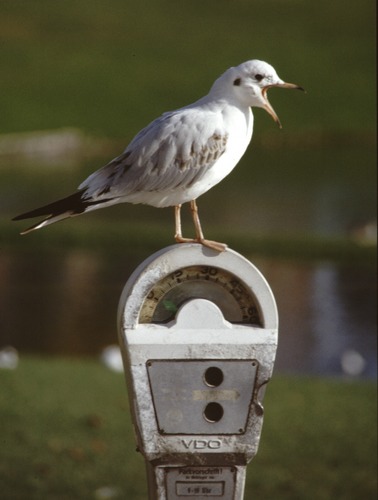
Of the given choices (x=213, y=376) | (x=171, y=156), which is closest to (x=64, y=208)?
(x=171, y=156)

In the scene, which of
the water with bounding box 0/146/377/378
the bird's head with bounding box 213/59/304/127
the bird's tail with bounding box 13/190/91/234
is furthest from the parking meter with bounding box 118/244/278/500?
the water with bounding box 0/146/377/378

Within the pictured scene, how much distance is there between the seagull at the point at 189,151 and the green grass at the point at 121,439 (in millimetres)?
2476

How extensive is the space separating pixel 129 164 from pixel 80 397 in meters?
3.49

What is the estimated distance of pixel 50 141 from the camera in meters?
28.8

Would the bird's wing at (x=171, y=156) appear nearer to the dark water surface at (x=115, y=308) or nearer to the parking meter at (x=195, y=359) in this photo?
the parking meter at (x=195, y=359)

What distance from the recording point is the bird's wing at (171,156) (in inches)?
169

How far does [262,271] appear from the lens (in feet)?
42.8

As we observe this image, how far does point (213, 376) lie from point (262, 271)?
8639 mm

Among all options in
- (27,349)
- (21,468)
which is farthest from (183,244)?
(27,349)

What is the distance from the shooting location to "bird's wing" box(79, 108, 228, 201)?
4301 mm

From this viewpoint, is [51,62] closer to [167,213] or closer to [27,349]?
[167,213]

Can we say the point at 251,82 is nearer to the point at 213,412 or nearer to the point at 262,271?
the point at 213,412

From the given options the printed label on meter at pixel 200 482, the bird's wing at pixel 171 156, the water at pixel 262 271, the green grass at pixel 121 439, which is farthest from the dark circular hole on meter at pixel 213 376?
the water at pixel 262 271

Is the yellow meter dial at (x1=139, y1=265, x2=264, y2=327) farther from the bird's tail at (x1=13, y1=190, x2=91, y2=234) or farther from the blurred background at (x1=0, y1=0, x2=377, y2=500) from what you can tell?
the blurred background at (x1=0, y1=0, x2=377, y2=500)
